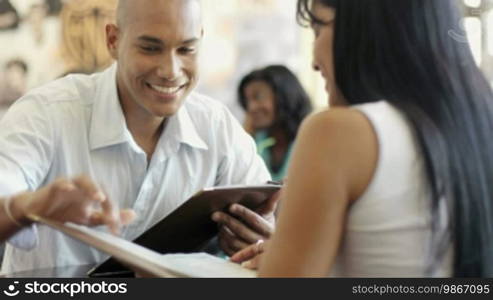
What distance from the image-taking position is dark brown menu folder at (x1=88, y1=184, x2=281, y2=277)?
1418 millimetres

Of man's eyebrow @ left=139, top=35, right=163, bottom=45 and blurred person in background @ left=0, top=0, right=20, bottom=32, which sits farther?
blurred person in background @ left=0, top=0, right=20, bottom=32

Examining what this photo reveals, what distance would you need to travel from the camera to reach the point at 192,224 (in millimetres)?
1527

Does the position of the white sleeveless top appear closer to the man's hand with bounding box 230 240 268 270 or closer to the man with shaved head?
the man's hand with bounding box 230 240 268 270

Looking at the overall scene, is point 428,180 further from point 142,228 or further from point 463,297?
point 142,228

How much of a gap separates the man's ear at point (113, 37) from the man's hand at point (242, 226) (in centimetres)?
57

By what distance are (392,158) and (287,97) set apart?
2787mm

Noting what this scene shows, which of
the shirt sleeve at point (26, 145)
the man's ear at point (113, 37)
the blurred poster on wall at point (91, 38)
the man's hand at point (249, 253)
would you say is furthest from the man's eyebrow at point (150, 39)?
the blurred poster on wall at point (91, 38)

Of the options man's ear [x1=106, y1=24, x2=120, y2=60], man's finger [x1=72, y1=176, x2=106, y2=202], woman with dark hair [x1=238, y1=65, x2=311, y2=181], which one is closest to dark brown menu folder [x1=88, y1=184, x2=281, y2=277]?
man's finger [x1=72, y1=176, x2=106, y2=202]

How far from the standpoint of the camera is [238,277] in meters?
1.12

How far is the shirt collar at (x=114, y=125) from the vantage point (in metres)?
1.76

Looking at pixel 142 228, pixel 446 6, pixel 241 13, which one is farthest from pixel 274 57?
pixel 446 6

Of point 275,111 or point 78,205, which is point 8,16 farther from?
point 78,205

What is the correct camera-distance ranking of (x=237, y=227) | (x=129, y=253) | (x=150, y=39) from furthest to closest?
(x=150, y=39) < (x=237, y=227) < (x=129, y=253)

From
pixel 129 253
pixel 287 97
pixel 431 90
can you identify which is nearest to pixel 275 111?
pixel 287 97
